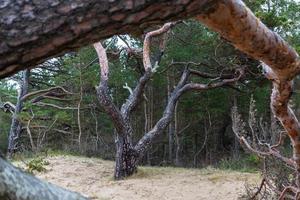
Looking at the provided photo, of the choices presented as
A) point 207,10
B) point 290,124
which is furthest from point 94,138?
point 207,10

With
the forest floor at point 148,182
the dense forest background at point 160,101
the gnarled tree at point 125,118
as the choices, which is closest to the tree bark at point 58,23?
the forest floor at point 148,182

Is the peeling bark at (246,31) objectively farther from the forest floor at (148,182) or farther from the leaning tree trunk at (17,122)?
the leaning tree trunk at (17,122)

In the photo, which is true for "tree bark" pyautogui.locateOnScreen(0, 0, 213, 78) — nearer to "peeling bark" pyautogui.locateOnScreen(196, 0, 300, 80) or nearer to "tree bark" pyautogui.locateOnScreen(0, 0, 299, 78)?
"tree bark" pyautogui.locateOnScreen(0, 0, 299, 78)

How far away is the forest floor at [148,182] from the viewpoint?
23.7ft

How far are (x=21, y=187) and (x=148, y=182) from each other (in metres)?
7.65

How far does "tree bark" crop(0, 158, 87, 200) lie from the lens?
0.66 metres

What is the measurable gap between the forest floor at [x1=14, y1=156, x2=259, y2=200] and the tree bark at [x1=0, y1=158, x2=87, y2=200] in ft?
20.5

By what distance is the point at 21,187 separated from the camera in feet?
2.19

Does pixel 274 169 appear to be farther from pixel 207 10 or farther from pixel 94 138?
pixel 94 138

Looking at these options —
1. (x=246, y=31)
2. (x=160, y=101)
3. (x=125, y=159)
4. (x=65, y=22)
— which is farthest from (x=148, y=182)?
(x=65, y=22)

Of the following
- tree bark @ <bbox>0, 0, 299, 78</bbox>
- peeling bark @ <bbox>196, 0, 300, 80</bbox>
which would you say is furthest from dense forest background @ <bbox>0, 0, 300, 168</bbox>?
tree bark @ <bbox>0, 0, 299, 78</bbox>

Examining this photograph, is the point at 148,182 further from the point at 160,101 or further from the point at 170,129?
the point at 160,101

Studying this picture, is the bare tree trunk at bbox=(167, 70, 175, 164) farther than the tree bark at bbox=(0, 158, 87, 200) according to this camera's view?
Yes

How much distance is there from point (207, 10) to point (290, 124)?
6.02ft
